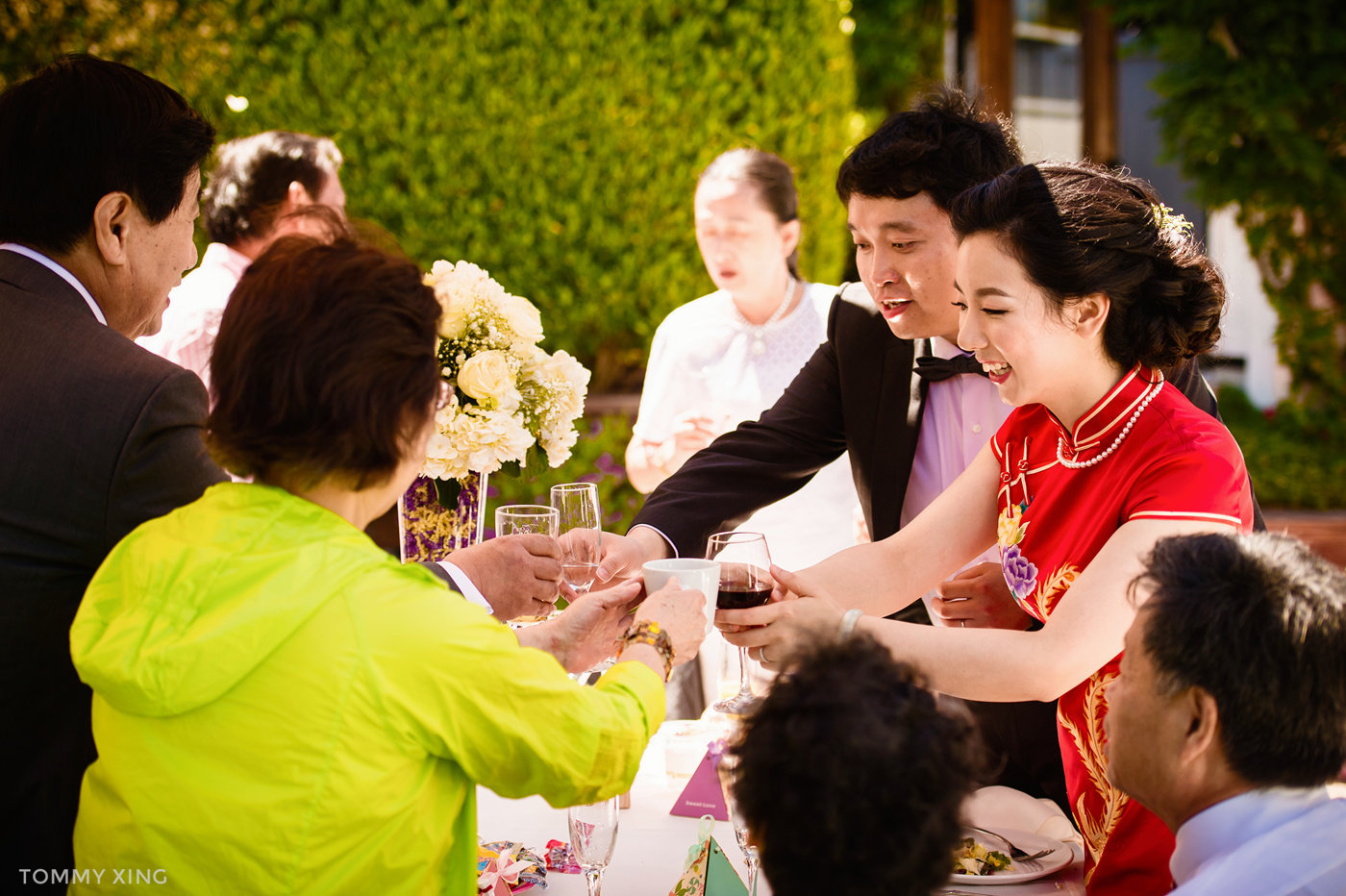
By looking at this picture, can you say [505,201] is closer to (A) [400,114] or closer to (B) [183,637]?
(A) [400,114]

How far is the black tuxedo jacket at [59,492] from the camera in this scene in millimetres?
1605

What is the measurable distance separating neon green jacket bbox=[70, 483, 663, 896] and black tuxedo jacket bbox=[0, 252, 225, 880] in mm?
268

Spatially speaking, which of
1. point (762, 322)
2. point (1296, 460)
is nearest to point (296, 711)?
point (762, 322)

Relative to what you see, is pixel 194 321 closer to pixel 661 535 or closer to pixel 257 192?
pixel 257 192

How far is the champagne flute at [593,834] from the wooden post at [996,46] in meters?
8.63

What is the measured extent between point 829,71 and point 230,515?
5281 millimetres

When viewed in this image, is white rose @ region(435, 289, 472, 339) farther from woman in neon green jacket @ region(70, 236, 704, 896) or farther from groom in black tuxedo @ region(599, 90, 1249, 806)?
woman in neon green jacket @ region(70, 236, 704, 896)

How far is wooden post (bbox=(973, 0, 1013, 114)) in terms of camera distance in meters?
9.01

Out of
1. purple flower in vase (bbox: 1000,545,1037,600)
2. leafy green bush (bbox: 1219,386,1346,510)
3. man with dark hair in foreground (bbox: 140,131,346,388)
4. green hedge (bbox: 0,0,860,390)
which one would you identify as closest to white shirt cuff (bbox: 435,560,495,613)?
purple flower in vase (bbox: 1000,545,1037,600)

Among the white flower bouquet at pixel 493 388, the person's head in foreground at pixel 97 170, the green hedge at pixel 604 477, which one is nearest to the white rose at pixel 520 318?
the white flower bouquet at pixel 493 388

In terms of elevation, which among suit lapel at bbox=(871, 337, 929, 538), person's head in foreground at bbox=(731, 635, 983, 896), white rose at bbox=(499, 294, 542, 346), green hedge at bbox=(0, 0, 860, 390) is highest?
green hedge at bbox=(0, 0, 860, 390)

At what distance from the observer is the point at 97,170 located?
1.78 meters

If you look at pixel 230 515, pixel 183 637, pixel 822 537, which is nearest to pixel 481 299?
pixel 230 515
